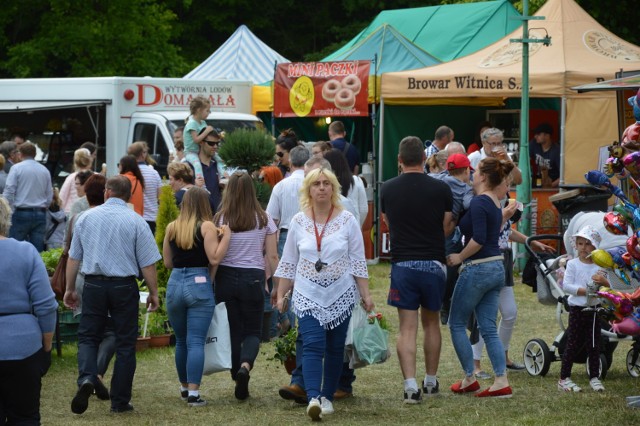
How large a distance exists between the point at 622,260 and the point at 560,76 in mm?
9277

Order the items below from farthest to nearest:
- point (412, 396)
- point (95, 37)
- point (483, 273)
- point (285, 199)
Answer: point (95, 37)
point (285, 199)
point (483, 273)
point (412, 396)

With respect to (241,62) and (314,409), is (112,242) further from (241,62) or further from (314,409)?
(241,62)

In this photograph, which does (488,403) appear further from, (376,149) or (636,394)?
(376,149)

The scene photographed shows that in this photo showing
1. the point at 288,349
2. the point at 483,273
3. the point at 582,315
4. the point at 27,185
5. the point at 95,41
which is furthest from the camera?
the point at 95,41


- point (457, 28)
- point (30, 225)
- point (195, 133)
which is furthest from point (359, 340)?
point (457, 28)

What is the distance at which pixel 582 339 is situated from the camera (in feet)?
29.1

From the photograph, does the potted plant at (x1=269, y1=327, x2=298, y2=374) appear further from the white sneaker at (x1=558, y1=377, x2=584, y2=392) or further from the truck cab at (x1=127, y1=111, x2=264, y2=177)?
the truck cab at (x1=127, y1=111, x2=264, y2=177)

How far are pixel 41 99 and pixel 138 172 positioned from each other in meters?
6.49

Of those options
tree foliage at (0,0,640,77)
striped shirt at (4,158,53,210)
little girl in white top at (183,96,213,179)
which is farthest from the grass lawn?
tree foliage at (0,0,640,77)

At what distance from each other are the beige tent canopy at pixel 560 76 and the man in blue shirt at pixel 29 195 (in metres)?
5.84

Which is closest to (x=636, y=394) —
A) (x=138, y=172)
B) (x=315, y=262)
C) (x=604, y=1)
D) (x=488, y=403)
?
(x=488, y=403)

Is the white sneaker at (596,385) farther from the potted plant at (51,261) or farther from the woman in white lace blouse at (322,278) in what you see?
the potted plant at (51,261)

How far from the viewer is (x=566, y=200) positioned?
11.9 meters

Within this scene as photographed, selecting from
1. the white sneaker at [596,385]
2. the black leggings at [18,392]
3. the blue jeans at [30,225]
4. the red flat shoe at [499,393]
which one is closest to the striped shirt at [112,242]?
the black leggings at [18,392]
